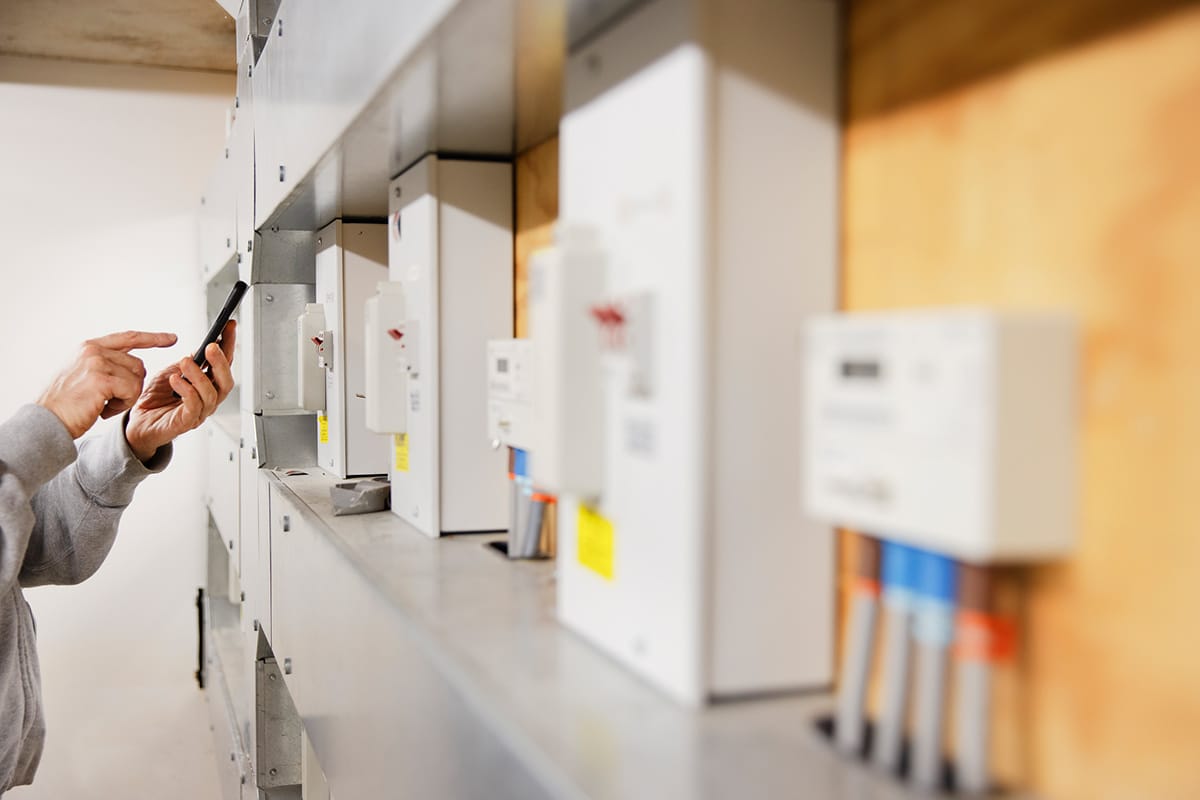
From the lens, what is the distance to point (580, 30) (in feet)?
2.90

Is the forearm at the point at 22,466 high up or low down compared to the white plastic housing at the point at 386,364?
down

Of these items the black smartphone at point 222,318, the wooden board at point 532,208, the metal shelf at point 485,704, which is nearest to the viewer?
the metal shelf at point 485,704

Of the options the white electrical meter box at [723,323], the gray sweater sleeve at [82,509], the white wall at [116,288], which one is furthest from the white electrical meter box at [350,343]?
the white wall at [116,288]

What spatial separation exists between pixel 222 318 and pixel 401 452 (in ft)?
1.39

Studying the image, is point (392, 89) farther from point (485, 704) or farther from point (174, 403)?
point (174, 403)

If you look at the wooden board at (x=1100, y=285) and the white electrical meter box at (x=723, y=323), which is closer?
the wooden board at (x=1100, y=285)

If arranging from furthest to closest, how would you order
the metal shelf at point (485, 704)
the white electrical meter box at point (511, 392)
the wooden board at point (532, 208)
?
the wooden board at point (532, 208), the white electrical meter box at point (511, 392), the metal shelf at point (485, 704)

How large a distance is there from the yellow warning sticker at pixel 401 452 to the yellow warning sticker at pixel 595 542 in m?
0.71

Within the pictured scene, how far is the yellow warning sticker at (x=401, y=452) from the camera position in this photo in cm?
157

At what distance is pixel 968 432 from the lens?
527mm

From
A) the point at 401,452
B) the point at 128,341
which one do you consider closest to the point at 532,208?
the point at 401,452

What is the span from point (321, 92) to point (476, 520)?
0.64 meters

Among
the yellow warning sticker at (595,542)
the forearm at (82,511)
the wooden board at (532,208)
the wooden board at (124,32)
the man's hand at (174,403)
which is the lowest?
the forearm at (82,511)

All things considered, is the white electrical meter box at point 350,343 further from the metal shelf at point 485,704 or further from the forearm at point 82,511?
the metal shelf at point 485,704
